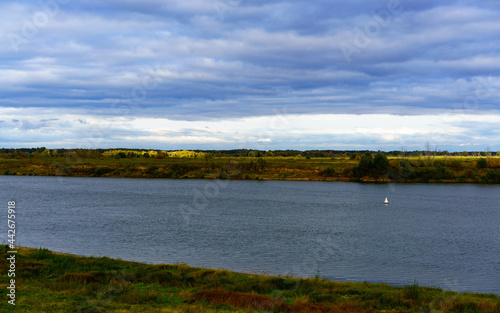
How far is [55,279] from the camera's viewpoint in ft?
53.0

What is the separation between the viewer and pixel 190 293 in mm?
15234

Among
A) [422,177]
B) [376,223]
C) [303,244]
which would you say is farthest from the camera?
[422,177]

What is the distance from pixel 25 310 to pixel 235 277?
8.17m

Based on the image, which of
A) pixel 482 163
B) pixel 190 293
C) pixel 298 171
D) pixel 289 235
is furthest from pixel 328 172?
pixel 190 293

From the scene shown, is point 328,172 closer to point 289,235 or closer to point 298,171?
point 298,171

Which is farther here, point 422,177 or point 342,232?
point 422,177

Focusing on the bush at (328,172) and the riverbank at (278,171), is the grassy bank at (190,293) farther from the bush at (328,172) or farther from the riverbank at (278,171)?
the bush at (328,172)

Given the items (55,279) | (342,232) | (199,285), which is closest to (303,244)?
(342,232)

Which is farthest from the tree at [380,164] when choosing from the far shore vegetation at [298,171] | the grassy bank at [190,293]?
the grassy bank at [190,293]

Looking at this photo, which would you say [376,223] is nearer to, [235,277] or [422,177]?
[235,277]

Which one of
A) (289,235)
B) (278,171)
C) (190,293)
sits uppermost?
(278,171)

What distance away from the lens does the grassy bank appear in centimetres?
1334

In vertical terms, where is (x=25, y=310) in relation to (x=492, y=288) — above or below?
above

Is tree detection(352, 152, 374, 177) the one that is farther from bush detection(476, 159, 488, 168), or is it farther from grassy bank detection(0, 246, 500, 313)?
grassy bank detection(0, 246, 500, 313)
